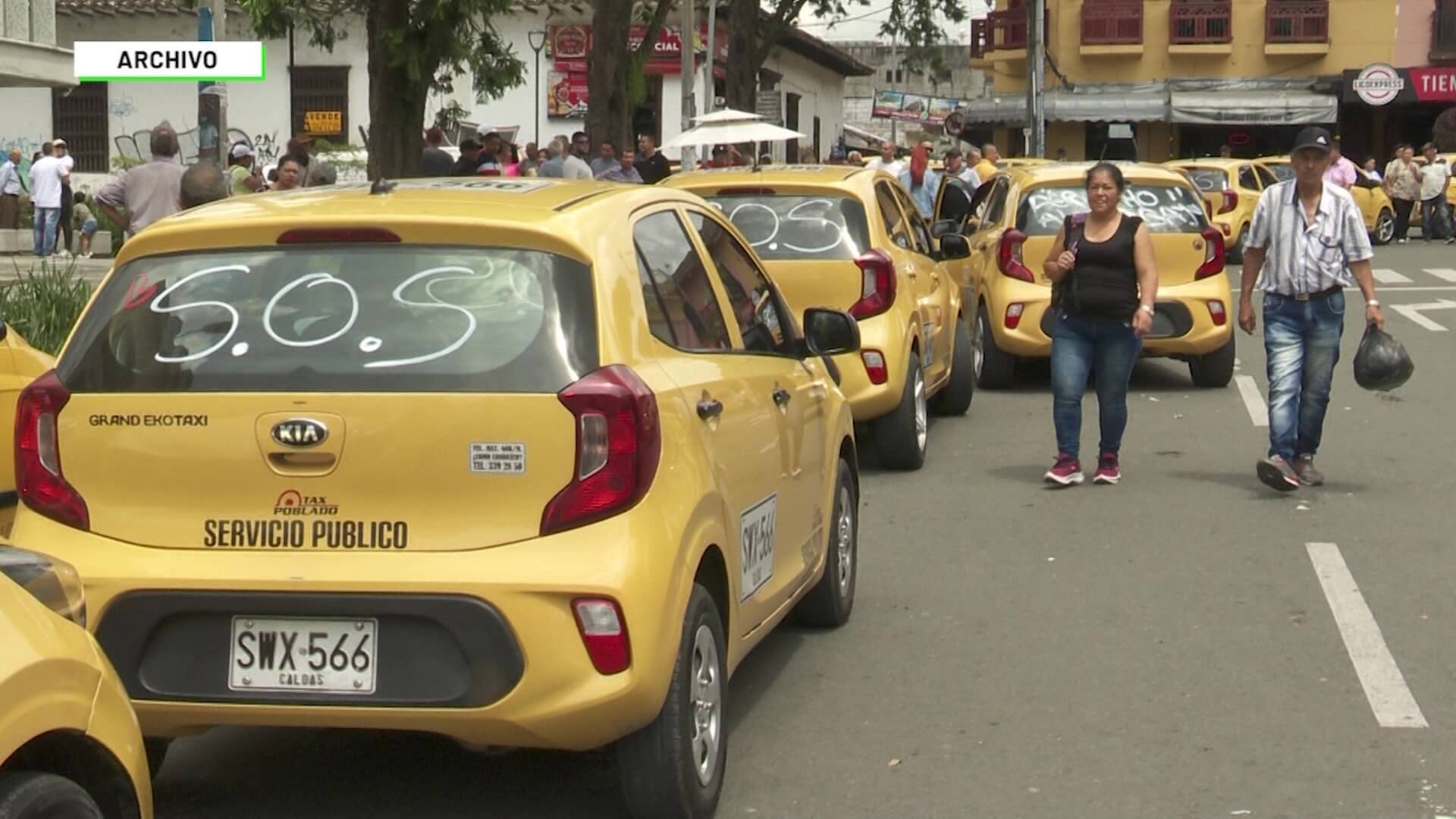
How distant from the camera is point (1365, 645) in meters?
7.07

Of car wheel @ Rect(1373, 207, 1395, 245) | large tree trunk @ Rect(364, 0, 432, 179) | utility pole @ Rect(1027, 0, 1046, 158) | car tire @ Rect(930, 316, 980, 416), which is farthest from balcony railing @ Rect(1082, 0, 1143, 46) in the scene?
car tire @ Rect(930, 316, 980, 416)

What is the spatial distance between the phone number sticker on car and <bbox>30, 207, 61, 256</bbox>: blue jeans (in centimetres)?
2395

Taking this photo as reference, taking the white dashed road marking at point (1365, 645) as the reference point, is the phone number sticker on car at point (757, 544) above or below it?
above

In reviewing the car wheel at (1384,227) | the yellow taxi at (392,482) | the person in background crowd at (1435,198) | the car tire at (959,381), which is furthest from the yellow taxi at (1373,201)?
the yellow taxi at (392,482)

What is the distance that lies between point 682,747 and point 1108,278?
5.79m

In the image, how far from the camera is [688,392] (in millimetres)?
5145

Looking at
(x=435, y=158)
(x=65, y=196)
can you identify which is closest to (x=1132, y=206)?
(x=435, y=158)

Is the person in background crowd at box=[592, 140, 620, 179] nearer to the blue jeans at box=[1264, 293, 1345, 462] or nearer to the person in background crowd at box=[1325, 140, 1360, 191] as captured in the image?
the person in background crowd at box=[1325, 140, 1360, 191]

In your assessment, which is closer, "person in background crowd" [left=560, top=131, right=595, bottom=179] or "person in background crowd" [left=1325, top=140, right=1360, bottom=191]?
"person in background crowd" [left=560, top=131, right=595, bottom=179]

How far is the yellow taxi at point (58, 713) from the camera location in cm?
332

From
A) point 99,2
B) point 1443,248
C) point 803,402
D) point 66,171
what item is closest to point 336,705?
point 803,402

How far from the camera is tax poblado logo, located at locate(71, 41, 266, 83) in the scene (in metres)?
16.2

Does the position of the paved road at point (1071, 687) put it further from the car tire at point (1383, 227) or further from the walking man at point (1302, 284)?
the car tire at point (1383, 227)

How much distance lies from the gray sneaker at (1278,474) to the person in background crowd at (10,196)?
26.1 meters
